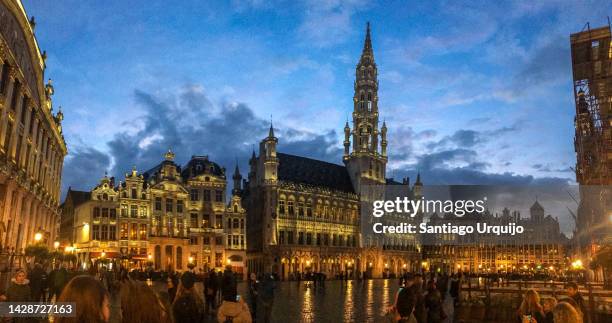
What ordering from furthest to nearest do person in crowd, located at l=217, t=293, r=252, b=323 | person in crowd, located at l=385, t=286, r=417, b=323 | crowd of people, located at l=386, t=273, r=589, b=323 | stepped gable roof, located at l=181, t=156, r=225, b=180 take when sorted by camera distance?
stepped gable roof, located at l=181, t=156, r=225, b=180 → person in crowd, located at l=385, t=286, r=417, b=323 → person in crowd, located at l=217, t=293, r=252, b=323 → crowd of people, located at l=386, t=273, r=589, b=323

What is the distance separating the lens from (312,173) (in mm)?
92062

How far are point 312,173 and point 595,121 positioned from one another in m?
51.4

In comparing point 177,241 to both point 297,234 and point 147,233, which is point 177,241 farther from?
point 297,234

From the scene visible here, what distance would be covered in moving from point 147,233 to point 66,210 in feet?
74.2

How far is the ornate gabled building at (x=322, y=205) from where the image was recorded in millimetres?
81062

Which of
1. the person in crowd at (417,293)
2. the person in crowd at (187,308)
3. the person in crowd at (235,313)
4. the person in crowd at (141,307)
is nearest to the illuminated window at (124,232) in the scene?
the person in crowd at (417,293)

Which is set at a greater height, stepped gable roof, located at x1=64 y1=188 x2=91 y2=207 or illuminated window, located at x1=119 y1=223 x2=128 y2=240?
stepped gable roof, located at x1=64 y1=188 x2=91 y2=207

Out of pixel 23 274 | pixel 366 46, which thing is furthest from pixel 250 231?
pixel 23 274

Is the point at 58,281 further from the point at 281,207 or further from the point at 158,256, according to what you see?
the point at 281,207

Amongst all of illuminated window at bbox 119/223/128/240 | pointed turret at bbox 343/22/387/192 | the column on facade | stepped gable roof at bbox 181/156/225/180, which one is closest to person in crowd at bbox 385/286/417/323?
the column on facade

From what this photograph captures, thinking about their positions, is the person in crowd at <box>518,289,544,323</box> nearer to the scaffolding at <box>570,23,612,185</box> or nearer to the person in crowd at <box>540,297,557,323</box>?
the person in crowd at <box>540,297,557,323</box>

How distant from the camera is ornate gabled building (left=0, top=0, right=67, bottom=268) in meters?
26.8

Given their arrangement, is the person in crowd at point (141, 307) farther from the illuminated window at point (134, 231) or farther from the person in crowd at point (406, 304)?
the illuminated window at point (134, 231)

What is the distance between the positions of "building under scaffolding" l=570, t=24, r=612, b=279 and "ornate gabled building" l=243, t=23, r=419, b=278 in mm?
41486
